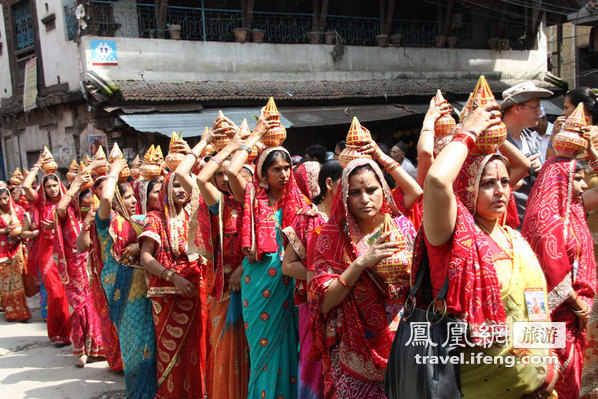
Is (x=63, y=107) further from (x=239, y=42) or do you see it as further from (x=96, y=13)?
(x=239, y=42)

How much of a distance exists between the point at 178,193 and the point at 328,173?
5.60ft

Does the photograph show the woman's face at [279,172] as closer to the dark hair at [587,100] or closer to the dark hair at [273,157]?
the dark hair at [273,157]

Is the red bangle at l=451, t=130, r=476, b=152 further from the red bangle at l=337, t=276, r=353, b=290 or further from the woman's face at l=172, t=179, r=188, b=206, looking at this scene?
the woman's face at l=172, t=179, r=188, b=206

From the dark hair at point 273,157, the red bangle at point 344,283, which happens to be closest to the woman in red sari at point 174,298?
the dark hair at point 273,157

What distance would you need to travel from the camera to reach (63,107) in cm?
1347

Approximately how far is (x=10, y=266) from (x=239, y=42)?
7.02 m

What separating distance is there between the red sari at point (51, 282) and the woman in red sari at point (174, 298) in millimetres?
2959

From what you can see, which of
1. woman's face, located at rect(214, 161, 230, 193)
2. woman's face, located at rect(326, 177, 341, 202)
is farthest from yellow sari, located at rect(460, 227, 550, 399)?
woman's face, located at rect(214, 161, 230, 193)

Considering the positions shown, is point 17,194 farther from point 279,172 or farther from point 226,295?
point 279,172

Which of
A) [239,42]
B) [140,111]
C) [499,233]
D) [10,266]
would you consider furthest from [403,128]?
[499,233]

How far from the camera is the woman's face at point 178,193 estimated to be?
4.89 meters

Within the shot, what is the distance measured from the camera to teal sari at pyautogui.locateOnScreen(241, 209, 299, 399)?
395 centimetres

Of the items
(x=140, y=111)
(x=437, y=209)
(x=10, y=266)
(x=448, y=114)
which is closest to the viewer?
(x=437, y=209)

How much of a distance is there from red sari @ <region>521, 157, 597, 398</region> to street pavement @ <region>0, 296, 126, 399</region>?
3919 mm
